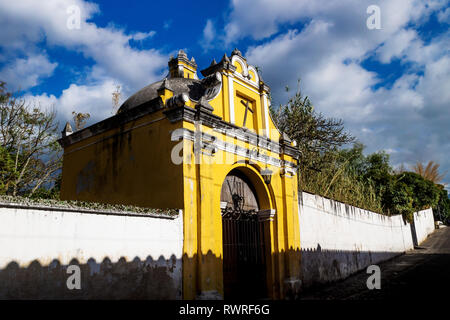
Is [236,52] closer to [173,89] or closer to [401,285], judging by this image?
[173,89]

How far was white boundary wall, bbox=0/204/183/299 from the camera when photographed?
505 centimetres

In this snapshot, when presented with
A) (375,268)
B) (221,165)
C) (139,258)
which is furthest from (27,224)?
(375,268)

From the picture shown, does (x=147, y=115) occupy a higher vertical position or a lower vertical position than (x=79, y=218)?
higher

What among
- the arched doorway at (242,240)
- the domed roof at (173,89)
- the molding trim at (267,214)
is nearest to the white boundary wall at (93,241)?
the arched doorway at (242,240)

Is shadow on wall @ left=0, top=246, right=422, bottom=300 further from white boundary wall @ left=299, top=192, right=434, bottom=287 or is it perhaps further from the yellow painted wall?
the yellow painted wall

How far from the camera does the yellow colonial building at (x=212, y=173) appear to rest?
779 centimetres

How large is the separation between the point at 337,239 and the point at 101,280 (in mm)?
9613

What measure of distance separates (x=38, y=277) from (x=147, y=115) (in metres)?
4.36

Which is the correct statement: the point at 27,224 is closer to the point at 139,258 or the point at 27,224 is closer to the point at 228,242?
the point at 139,258

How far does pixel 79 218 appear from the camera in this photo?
5.82 meters

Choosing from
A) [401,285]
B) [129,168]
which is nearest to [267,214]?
[129,168]

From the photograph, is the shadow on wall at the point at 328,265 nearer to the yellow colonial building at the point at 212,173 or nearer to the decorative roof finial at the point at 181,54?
the yellow colonial building at the point at 212,173

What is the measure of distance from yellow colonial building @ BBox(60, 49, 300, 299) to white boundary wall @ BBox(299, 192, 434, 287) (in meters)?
0.93

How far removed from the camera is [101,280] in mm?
5910
